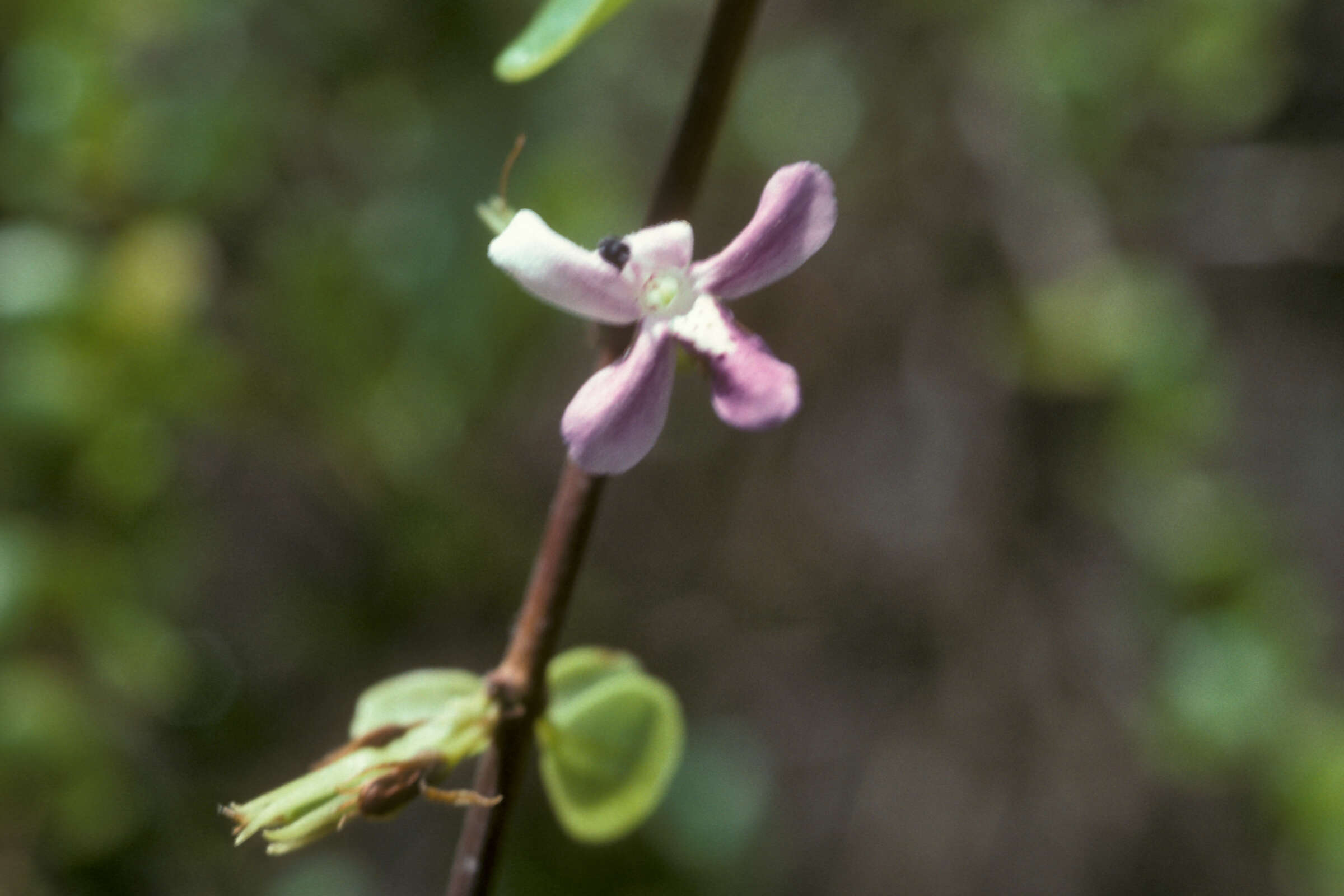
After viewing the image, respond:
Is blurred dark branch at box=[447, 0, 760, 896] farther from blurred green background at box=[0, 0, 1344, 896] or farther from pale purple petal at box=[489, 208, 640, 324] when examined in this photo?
blurred green background at box=[0, 0, 1344, 896]

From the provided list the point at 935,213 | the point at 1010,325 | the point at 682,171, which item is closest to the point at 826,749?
the point at 1010,325

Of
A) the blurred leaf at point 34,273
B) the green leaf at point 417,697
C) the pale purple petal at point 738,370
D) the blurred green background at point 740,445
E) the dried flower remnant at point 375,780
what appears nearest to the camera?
the pale purple petal at point 738,370

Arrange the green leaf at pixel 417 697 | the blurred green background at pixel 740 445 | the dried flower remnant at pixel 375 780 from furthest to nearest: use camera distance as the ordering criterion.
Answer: the blurred green background at pixel 740 445 → the green leaf at pixel 417 697 → the dried flower remnant at pixel 375 780

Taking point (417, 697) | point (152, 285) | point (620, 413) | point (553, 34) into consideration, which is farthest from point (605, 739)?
point (152, 285)

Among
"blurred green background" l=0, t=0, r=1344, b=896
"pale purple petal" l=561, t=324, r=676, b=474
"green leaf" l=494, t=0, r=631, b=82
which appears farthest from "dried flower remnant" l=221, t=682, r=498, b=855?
"blurred green background" l=0, t=0, r=1344, b=896

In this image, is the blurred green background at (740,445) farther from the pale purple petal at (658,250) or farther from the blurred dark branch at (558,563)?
the pale purple petal at (658,250)

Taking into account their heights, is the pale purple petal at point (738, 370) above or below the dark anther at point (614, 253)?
below

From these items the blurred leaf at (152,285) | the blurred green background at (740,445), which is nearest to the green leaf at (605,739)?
the blurred green background at (740,445)

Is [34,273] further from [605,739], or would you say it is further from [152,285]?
[605,739]
